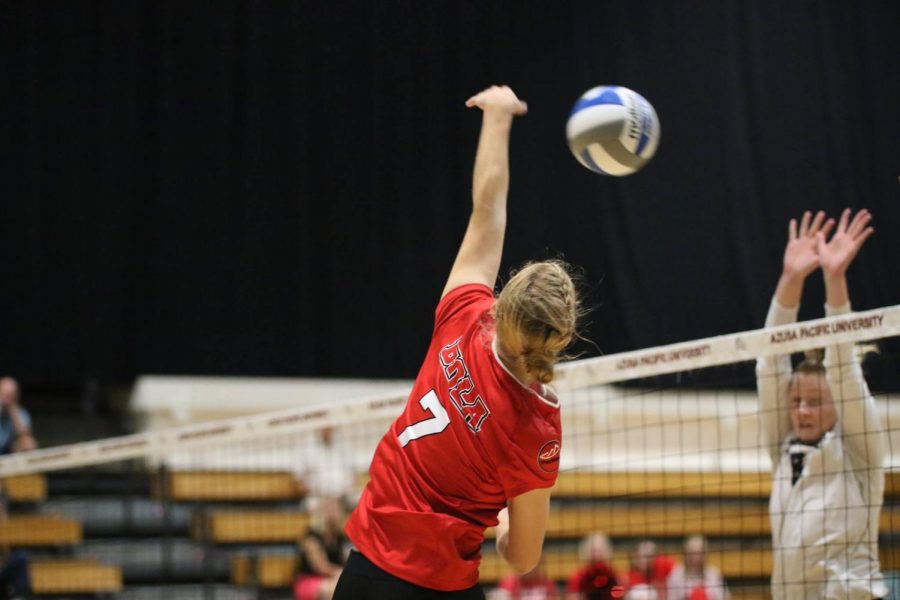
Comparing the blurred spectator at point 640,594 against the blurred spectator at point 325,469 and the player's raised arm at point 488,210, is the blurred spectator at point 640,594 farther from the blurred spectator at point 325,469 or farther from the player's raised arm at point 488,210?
the player's raised arm at point 488,210

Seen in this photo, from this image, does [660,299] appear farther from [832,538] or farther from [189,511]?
[832,538]

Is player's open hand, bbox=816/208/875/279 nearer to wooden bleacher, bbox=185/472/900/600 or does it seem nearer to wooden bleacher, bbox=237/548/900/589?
wooden bleacher, bbox=237/548/900/589

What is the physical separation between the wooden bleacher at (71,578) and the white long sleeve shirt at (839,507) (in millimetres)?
6625

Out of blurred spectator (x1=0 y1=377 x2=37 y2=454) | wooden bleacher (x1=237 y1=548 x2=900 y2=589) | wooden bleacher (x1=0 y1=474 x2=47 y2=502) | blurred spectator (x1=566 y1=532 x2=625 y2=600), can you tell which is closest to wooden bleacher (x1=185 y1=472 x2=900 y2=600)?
wooden bleacher (x1=237 y1=548 x2=900 y2=589)

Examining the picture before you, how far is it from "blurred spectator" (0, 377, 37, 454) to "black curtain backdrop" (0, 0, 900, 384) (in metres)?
0.77

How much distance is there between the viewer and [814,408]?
4.71 metres

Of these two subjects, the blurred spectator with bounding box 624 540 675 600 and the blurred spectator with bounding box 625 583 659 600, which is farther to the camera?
the blurred spectator with bounding box 624 540 675 600

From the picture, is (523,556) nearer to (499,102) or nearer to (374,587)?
(374,587)

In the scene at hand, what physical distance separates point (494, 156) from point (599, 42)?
8.82 m

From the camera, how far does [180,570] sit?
34.1 feet

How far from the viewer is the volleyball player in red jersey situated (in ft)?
9.87

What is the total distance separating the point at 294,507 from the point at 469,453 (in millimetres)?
8524

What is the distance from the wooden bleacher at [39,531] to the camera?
9992mm

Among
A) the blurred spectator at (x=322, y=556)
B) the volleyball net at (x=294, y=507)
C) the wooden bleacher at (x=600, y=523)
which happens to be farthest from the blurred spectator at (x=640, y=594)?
the blurred spectator at (x=322, y=556)
